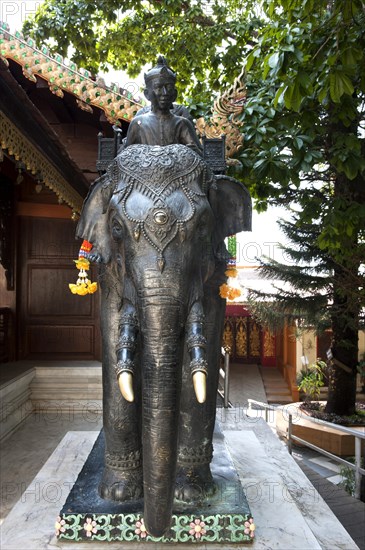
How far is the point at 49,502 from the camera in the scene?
241cm

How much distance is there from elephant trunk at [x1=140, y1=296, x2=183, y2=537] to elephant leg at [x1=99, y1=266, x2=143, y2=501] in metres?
0.48

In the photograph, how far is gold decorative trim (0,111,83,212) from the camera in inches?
136

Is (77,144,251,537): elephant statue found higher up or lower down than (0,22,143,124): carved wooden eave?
lower down

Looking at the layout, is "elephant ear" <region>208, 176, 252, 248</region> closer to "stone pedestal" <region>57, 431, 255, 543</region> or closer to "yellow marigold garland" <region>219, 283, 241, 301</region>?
"yellow marigold garland" <region>219, 283, 241, 301</region>

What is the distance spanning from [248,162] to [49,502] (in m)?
3.18

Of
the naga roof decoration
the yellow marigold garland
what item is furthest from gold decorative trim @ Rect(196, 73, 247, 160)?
the yellow marigold garland

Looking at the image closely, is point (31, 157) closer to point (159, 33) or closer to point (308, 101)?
point (308, 101)

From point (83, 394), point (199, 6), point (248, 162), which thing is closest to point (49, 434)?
point (83, 394)

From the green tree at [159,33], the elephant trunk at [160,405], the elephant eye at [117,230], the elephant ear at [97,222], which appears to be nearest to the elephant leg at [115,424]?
the elephant ear at [97,222]

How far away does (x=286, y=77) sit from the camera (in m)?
3.03

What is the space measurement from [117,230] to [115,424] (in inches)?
37.7

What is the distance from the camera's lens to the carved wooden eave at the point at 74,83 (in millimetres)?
4578

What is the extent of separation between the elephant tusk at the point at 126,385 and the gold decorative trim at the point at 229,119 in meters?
2.32

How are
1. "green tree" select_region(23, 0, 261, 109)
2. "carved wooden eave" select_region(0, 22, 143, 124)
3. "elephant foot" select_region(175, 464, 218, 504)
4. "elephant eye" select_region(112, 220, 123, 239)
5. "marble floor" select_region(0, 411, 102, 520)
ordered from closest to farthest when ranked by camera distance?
"elephant eye" select_region(112, 220, 123, 239)
"elephant foot" select_region(175, 464, 218, 504)
"marble floor" select_region(0, 411, 102, 520)
"carved wooden eave" select_region(0, 22, 143, 124)
"green tree" select_region(23, 0, 261, 109)
